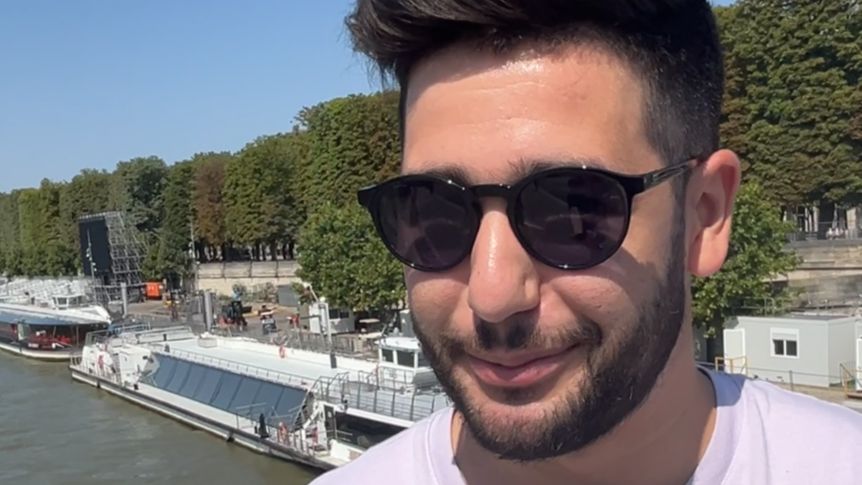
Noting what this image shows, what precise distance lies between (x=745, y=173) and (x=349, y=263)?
37.5 ft

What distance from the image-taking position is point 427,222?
1314 mm

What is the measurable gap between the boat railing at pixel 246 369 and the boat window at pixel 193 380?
0.20 m

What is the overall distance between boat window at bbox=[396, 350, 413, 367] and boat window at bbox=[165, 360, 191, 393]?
9014 mm

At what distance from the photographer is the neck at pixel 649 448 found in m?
1.27

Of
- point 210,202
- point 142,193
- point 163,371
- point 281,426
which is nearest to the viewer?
point 281,426

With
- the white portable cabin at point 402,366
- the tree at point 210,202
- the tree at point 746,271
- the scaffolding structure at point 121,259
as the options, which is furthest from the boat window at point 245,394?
the scaffolding structure at point 121,259

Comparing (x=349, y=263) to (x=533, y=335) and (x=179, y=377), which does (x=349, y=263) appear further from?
(x=533, y=335)

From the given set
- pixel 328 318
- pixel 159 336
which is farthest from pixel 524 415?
pixel 159 336

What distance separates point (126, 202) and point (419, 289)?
5687cm

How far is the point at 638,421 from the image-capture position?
129cm

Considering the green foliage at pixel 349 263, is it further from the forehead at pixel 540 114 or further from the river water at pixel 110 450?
the forehead at pixel 540 114

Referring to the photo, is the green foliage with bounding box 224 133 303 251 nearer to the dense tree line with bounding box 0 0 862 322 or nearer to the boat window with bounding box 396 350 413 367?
the dense tree line with bounding box 0 0 862 322

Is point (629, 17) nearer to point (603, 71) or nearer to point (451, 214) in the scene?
point (603, 71)

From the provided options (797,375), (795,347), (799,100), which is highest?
(799,100)
